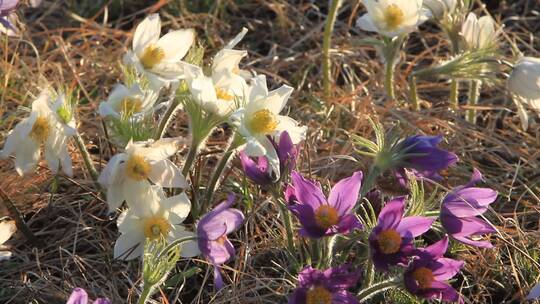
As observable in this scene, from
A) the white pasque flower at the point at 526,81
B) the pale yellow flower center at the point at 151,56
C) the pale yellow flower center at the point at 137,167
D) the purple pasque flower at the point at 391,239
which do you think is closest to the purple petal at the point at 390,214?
the purple pasque flower at the point at 391,239

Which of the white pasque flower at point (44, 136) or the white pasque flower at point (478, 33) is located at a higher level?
the white pasque flower at point (44, 136)

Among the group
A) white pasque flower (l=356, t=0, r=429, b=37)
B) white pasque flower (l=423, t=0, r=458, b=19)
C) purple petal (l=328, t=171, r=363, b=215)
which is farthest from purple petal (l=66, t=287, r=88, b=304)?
white pasque flower (l=423, t=0, r=458, b=19)

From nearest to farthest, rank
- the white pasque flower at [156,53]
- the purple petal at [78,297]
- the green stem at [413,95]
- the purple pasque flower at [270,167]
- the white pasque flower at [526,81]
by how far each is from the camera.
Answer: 1. the purple petal at [78,297]
2. the purple pasque flower at [270,167]
3. the white pasque flower at [156,53]
4. the white pasque flower at [526,81]
5. the green stem at [413,95]

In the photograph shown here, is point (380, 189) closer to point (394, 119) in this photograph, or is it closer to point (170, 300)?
point (170, 300)

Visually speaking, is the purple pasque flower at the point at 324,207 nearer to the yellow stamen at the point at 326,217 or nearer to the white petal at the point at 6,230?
the yellow stamen at the point at 326,217

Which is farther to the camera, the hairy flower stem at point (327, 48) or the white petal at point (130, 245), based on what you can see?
the hairy flower stem at point (327, 48)
